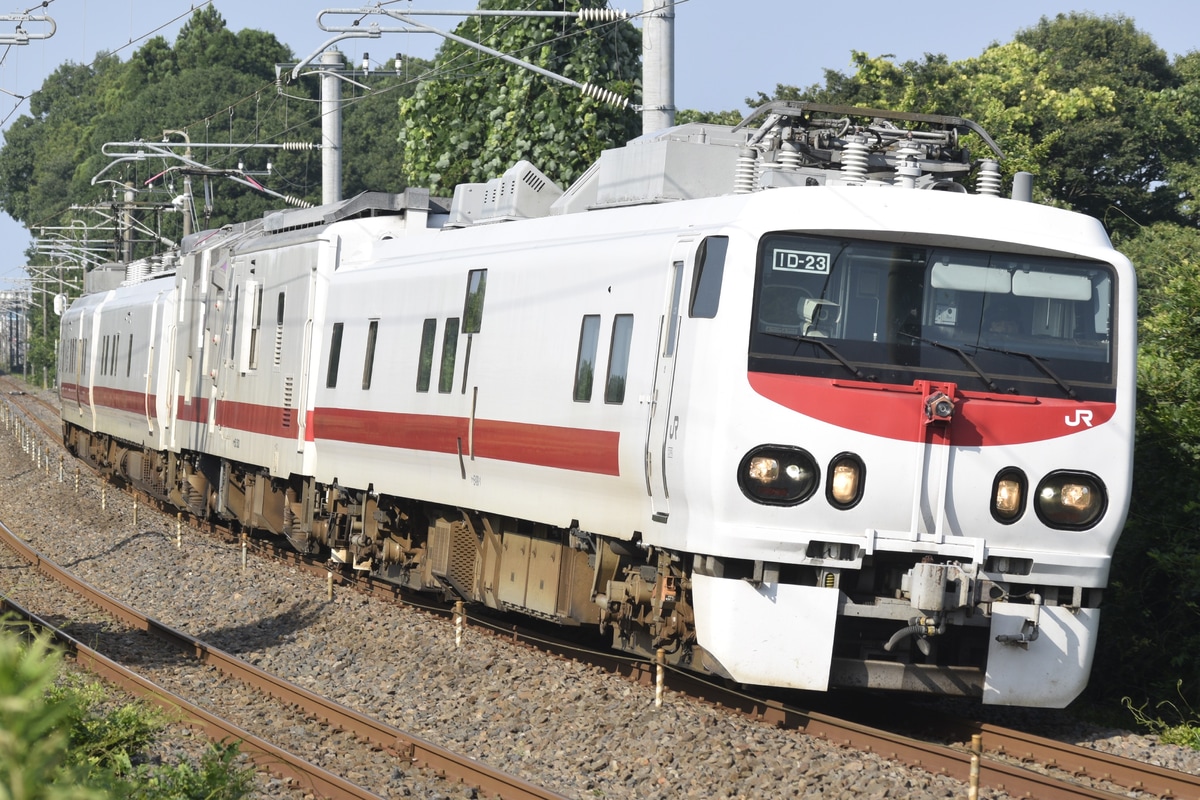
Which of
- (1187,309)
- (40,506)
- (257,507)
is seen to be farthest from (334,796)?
(40,506)

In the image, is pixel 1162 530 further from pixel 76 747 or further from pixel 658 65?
pixel 76 747

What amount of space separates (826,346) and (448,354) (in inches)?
176

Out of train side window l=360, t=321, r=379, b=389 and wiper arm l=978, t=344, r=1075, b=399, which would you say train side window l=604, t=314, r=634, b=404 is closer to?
wiper arm l=978, t=344, r=1075, b=399

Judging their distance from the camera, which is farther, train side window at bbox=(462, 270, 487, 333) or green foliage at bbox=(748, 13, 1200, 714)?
train side window at bbox=(462, 270, 487, 333)

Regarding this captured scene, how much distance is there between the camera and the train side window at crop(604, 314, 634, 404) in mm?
9570

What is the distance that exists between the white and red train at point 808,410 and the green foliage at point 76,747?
2.81 metres

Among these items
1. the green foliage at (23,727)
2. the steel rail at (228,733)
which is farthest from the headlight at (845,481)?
the green foliage at (23,727)

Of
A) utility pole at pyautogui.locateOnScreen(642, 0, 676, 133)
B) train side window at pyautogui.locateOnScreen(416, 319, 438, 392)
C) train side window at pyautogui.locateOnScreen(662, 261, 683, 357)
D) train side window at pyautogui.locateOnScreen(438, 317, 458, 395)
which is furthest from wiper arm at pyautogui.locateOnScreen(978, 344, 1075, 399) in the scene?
utility pole at pyautogui.locateOnScreen(642, 0, 676, 133)

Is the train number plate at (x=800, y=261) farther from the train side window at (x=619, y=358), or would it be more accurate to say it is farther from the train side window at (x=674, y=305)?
the train side window at (x=619, y=358)

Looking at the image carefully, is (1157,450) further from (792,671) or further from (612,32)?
(612,32)

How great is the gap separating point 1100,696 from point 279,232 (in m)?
11.0

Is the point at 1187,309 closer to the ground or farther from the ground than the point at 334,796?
farther from the ground

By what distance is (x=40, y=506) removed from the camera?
2608cm

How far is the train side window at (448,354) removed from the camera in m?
12.1
